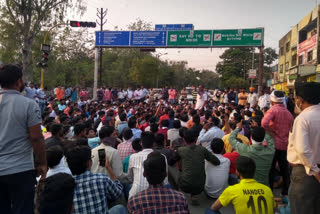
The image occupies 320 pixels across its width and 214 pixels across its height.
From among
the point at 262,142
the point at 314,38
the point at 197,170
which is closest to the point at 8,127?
the point at 197,170

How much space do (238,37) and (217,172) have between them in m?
13.4

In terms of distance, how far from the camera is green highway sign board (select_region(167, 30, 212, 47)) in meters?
16.8

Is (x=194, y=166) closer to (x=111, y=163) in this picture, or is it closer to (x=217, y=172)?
(x=217, y=172)

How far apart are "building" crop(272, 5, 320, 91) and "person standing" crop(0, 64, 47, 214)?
1766 cm

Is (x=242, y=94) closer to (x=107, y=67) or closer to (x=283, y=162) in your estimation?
(x=283, y=162)

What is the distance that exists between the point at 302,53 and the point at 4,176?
2535 centimetres

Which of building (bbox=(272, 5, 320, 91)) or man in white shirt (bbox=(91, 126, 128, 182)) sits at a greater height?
building (bbox=(272, 5, 320, 91))

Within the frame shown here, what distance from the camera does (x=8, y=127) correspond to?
239cm

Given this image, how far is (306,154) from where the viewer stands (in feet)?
7.50

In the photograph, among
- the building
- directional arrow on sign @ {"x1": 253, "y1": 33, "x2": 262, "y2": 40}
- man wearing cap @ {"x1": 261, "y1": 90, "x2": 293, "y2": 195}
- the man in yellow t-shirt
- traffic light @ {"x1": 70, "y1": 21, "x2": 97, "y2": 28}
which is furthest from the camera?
the building

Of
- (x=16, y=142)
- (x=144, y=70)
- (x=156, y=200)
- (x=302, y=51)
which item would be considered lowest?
(x=156, y=200)

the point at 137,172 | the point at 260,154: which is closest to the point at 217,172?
the point at 260,154

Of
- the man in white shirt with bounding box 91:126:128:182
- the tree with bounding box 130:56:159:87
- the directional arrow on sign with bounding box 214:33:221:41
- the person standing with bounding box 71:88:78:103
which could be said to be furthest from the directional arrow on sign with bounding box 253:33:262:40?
the tree with bounding box 130:56:159:87

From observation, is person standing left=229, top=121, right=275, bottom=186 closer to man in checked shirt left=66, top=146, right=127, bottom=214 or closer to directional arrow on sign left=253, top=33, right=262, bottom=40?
man in checked shirt left=66, top=146, right=127, bottom=214
